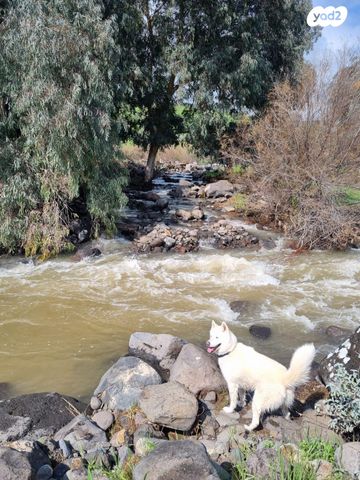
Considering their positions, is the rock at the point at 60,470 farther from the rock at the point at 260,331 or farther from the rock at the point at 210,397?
the rock at the point at 260,331

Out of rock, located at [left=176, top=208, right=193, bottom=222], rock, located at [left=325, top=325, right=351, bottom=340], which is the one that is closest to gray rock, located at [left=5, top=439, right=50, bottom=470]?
rock, located at [left=325, top=325, right=351, bottom=340]

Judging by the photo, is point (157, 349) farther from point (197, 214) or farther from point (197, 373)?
point (197, 214)

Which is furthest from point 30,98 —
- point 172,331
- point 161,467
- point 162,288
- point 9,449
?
point 161,467

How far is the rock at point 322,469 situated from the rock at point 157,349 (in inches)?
128

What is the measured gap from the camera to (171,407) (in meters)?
4.46

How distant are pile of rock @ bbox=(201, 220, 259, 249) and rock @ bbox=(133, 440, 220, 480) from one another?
10228 mm

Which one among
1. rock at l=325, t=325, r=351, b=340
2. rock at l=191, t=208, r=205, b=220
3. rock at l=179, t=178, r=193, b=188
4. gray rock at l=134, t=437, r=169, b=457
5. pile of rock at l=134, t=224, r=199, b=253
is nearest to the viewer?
gray rock at l=134, t=437, r=169, b=457

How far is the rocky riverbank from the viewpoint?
9.72 ft

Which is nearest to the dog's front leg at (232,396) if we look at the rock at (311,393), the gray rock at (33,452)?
the rock at (311,393)

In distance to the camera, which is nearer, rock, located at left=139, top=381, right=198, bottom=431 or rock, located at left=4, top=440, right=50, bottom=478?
rock, located at left=4, top=440, right=50, bottom=478

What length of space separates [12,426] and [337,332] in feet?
18.8

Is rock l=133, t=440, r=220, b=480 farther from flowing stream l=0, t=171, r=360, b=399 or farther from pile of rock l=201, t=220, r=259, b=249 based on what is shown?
pile of rock l=201, t=220, r=259, b=249

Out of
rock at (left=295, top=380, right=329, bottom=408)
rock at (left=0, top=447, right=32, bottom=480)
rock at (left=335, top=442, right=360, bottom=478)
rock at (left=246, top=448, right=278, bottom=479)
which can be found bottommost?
rock at (left=295, top=380, right=329, bottom=408)

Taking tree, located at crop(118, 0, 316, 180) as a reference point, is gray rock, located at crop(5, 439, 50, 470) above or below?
below
